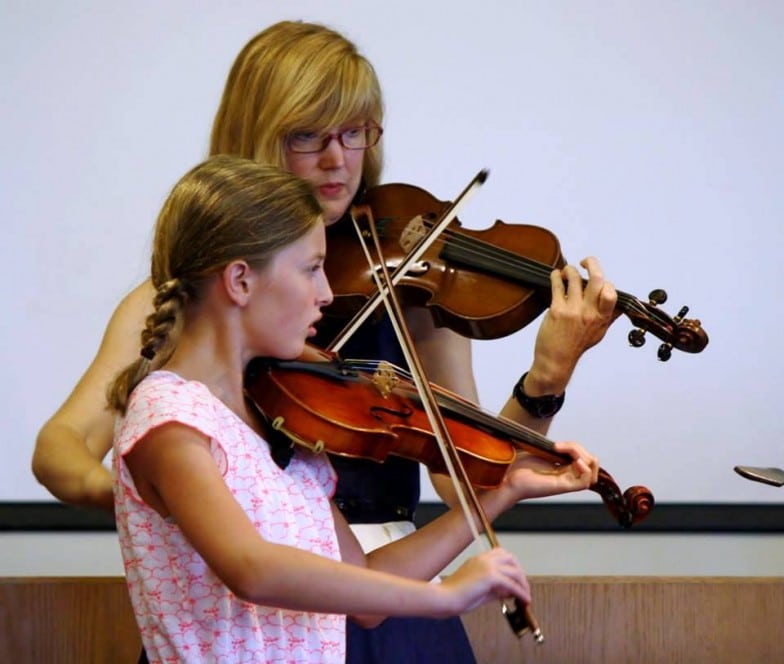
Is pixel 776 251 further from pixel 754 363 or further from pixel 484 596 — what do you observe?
pixel 484 596

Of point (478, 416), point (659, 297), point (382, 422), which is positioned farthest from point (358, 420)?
point (659, 297)

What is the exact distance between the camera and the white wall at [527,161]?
213 centimetres

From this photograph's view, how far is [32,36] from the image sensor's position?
213 centimetres

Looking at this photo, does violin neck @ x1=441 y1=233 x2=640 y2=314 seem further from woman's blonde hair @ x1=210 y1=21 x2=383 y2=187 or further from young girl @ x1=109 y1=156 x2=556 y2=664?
young girl @ x1=109 y1=156 x2=556 y2=664

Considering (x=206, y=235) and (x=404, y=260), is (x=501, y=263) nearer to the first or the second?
(x=404, y=260)

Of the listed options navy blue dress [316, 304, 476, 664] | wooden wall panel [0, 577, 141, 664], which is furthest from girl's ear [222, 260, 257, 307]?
wooden wall panel [0, 577, 141, 664]

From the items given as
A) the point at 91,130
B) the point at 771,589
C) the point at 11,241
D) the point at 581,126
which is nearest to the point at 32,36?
the point at 91,130

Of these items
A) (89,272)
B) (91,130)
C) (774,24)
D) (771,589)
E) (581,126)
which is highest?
(774,24)

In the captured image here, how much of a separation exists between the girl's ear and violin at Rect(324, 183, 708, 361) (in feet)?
0.91

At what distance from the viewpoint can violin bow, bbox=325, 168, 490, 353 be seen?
1371 mm

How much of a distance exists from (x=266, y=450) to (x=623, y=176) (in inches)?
45.6

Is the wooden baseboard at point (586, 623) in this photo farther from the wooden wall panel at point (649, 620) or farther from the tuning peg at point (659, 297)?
the tuning peg at point (659, 297)

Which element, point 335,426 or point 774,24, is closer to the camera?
point 335,426

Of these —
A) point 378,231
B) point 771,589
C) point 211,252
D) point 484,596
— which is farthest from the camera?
point 771,589
